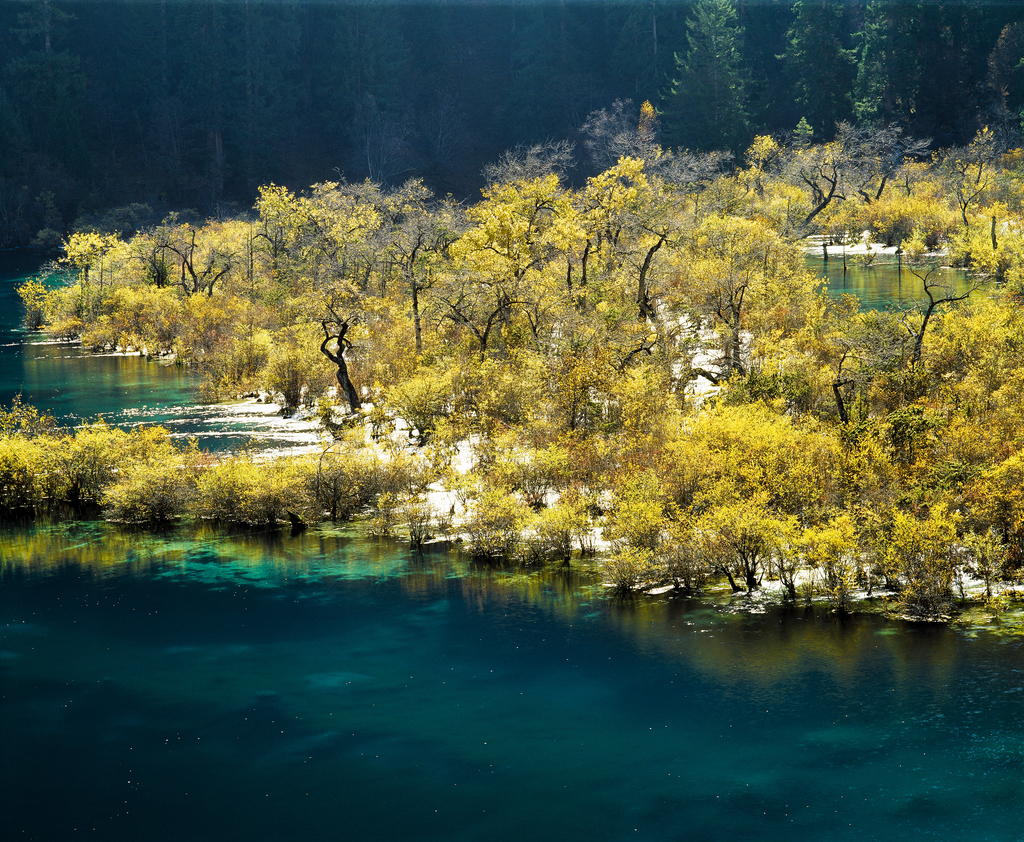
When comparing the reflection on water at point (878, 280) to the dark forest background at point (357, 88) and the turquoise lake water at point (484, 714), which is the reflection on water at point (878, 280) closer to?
the turquoise lake water at point (484, 714)

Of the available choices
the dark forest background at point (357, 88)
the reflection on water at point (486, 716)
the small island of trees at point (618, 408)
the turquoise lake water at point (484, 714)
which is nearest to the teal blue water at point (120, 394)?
the small island of trees at point (618, 408)

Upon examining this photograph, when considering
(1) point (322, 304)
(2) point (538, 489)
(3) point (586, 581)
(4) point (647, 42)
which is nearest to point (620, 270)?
(1) point (322, 304)

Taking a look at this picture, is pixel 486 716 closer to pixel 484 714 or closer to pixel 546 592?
pixel 484 714

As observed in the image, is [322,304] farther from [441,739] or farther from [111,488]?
[441,739]

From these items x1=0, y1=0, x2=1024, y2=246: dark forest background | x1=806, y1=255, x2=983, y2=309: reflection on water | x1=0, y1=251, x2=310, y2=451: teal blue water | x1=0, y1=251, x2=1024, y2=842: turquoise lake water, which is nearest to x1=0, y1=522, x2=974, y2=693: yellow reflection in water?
x1=0, y1=251, x2=1024, y2=842: turquoise lake water

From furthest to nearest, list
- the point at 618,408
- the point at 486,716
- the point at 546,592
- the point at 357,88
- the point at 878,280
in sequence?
the point at 357,88 < the point at 878,280 < the point at 618,408 < the point at 546,592 < the point at 486,716

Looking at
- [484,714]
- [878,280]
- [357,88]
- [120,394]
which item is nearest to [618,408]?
[484,714]

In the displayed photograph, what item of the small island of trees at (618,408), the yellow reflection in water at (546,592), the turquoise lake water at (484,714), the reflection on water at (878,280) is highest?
the reflection on water at (878,280)
